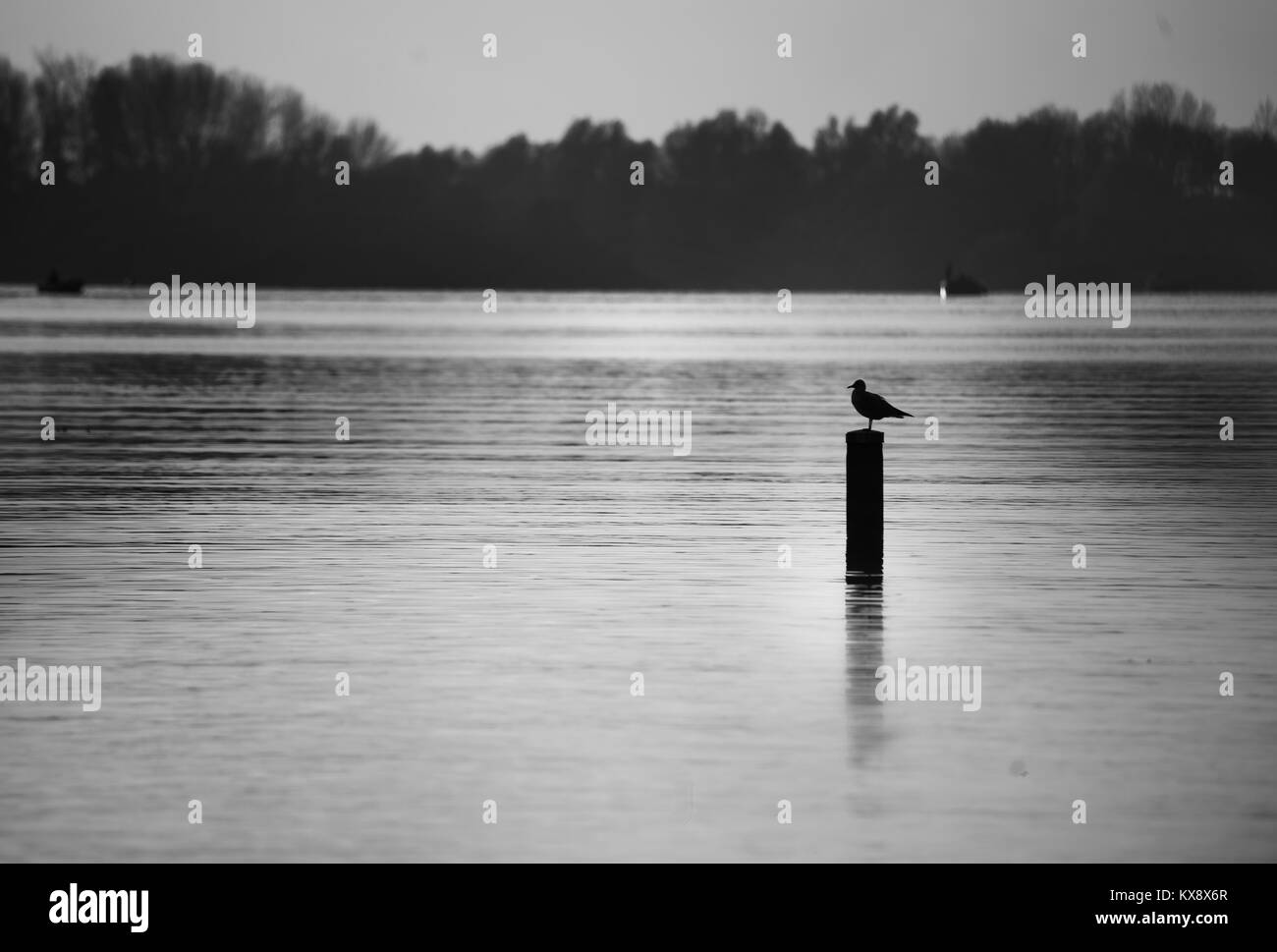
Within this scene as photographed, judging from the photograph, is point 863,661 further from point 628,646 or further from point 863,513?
point 863,513

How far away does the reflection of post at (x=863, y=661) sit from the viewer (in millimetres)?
13109

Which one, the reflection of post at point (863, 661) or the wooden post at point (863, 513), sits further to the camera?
the wooden post at point (863, 513)

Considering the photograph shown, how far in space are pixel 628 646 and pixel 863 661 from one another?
187cm

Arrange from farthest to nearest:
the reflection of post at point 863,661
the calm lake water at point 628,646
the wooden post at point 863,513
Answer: the wooden post at point 863,513 < the reflection of post at point 863,661 < the calm lake water at point 628,646

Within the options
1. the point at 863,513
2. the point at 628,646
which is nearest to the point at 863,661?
the point at 628,646

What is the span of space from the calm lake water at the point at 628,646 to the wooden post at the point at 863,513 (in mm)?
396

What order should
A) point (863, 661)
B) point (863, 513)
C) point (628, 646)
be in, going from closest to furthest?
1. point (863, 661)
2. point (628, 646)
3. point (863, 513)

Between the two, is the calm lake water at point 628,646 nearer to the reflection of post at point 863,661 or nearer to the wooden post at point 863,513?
the reflection of post at point 863,661

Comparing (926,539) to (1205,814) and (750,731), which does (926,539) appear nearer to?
(750,731)

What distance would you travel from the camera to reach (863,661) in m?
15.6

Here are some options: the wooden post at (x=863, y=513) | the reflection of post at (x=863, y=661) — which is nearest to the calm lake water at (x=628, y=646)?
the reflection of post at (x=863, y=661)

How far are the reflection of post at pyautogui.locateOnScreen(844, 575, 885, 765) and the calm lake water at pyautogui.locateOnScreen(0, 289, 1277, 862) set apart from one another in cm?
6

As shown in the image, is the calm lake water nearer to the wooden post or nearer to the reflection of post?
the reflection of post

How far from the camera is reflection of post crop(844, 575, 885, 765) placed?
13109mm
